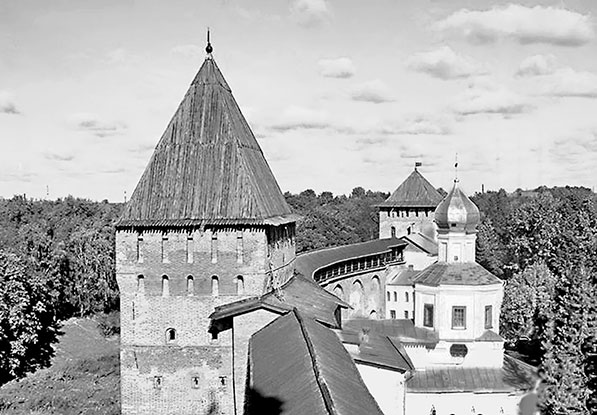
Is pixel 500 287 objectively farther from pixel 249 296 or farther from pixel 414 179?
pixel 414 179

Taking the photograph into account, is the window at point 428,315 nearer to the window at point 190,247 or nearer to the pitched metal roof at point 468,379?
the pitched metal roof at point 468,379

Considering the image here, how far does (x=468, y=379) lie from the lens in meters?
21.0

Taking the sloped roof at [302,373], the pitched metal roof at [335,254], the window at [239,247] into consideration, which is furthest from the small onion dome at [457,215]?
the sloped roof at [302,373]

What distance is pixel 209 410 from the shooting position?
1642cm

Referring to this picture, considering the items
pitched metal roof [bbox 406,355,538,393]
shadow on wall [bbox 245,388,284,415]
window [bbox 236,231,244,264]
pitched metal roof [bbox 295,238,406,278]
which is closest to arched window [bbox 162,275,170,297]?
window [bbox 236,231,244,264]

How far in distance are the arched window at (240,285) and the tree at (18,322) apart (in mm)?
16666

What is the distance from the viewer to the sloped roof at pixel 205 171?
16.8 m

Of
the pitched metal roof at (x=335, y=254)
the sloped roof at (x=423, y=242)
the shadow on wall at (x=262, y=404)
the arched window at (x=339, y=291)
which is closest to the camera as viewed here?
the shadow on wall at (x=262, y=404)

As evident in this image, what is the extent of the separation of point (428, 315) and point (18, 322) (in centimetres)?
1805

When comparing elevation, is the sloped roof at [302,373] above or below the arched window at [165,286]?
below

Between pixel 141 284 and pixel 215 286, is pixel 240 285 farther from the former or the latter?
pixel 141 284

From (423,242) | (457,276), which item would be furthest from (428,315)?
(423,242)

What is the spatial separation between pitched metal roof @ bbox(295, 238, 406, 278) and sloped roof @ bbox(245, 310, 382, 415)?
8.46 m

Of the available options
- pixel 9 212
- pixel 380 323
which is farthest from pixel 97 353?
pixel 9 212
